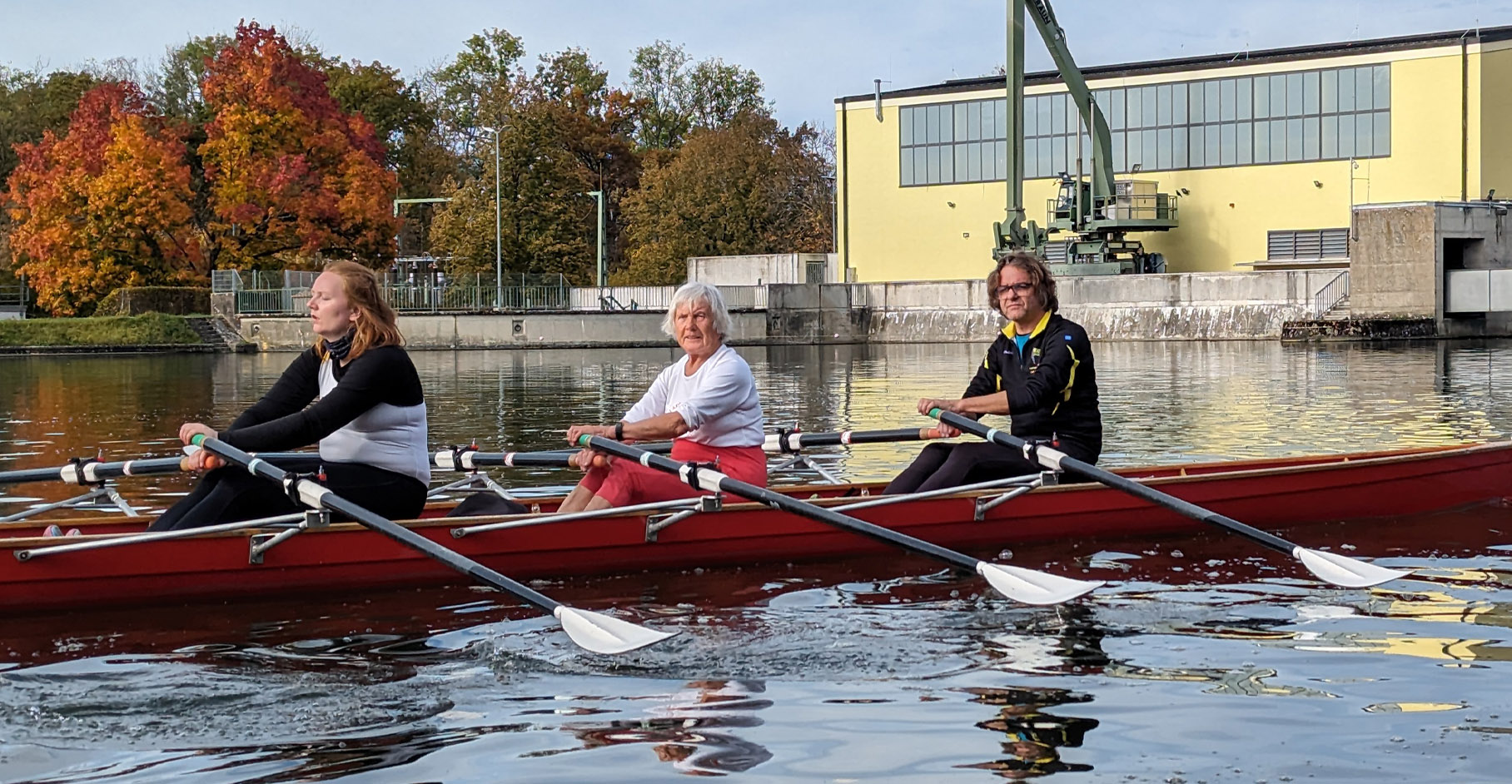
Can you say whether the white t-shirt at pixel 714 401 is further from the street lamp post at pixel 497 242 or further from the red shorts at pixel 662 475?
the street lamp post at pixel 497 242

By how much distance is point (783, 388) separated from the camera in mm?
28062

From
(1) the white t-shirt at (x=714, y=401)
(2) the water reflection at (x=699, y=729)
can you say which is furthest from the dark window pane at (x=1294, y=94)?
(2) the water reflection at (x=699, y=729)

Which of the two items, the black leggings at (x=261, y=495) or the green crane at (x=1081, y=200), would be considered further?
the green crane at (x=1081, y=200)

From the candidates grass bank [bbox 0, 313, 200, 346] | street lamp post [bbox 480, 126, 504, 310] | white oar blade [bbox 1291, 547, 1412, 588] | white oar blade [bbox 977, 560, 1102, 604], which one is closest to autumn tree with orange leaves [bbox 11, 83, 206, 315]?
grass bank [bbox 0, 313, 200, 346]

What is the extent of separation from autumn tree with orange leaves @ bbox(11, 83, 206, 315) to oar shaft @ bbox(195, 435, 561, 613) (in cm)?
4579

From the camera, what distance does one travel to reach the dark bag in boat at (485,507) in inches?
359

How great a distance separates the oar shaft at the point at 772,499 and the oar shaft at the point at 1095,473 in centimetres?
94

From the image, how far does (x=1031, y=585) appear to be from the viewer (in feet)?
27.0

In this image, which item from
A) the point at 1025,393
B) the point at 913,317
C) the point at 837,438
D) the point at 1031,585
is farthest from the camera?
the point at 913,317

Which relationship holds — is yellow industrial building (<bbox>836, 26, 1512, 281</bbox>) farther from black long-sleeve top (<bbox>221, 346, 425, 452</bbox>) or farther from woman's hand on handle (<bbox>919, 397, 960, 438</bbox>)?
black long-sleeve top (<bbox>221, 346, 425, 452</bbox>)

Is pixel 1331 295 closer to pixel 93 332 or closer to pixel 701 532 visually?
pixel 93 332

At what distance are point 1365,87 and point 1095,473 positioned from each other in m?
47.1

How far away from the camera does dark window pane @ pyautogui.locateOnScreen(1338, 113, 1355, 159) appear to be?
52625 millimetres

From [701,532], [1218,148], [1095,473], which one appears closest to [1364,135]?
[1218,148]
